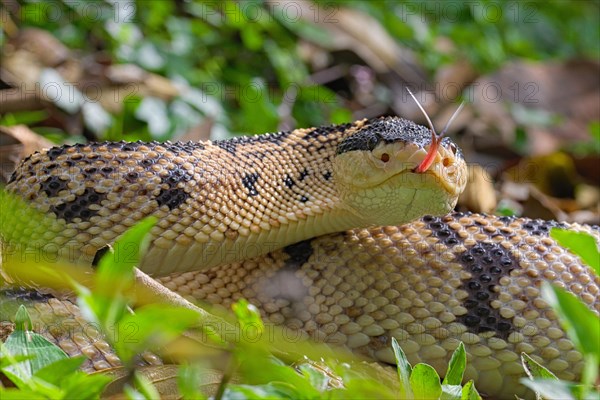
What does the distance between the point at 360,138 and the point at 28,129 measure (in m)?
2.53

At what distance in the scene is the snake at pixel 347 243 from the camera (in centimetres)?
365

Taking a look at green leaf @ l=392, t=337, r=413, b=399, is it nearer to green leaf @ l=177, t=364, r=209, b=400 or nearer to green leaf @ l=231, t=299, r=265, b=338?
green leaf @ l=231, t=299, r=265, b=338

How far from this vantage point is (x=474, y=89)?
8.20 metres

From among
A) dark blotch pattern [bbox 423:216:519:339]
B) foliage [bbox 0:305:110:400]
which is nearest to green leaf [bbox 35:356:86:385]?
foliage [bbox 0:305:110:400]

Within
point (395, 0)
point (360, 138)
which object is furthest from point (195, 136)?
point (395, 0)

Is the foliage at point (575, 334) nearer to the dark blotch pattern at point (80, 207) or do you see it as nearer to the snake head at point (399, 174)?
the snake head at point (399, 174)

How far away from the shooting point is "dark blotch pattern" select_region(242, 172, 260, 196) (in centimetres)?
403

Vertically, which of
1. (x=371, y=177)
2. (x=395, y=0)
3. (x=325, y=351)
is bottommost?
(x=325, y=351)

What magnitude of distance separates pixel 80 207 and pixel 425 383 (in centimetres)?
Result: 171

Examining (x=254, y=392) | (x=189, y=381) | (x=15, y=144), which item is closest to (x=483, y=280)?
(x=254, y=392)

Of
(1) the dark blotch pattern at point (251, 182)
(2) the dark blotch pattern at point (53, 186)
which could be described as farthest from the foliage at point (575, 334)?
(2) the dark blotch pattern at point (53, 186)

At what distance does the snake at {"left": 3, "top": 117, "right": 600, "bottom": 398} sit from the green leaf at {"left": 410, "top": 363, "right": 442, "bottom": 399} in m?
1.06

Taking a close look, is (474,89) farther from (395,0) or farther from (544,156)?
(395,0)

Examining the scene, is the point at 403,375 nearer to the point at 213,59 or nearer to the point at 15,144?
the point at 15,144
